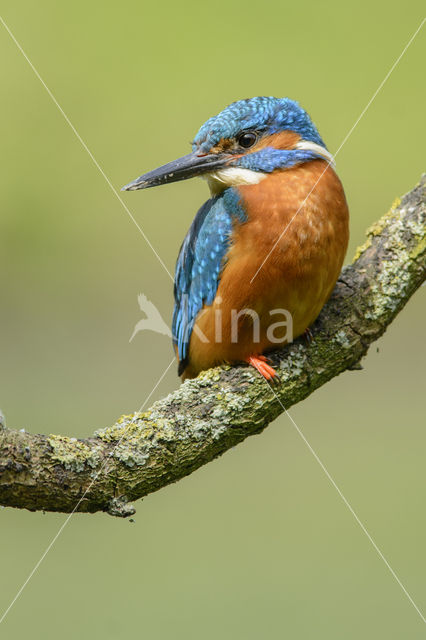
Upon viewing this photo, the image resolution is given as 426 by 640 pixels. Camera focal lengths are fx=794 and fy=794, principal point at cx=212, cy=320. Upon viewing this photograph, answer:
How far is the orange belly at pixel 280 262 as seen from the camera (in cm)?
257

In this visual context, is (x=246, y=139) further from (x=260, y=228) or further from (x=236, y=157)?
(x=260, y=228)

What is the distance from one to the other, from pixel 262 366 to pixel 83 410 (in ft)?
7.80

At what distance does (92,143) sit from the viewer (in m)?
6.10

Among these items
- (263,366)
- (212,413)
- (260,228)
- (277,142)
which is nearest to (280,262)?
(260,228)

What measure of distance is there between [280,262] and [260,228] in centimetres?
13

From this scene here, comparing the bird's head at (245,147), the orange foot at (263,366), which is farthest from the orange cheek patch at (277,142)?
the orange foot at (263,366)

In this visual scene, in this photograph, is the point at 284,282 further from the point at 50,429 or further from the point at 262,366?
the point at 50,429

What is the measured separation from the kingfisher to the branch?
82 mm

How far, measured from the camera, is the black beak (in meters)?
2.68

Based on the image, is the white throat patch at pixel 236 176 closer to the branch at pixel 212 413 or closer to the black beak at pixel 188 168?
the black beak at pixel 188 168

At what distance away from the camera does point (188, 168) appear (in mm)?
2680

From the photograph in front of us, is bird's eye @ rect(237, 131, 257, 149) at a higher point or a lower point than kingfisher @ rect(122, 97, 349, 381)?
higher

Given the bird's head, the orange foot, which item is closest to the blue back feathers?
the bird's head

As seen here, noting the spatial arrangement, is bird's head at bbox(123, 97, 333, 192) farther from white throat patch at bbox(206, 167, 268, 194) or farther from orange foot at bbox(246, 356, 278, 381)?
orange foot at bbox(246, 356, 278, 381)
